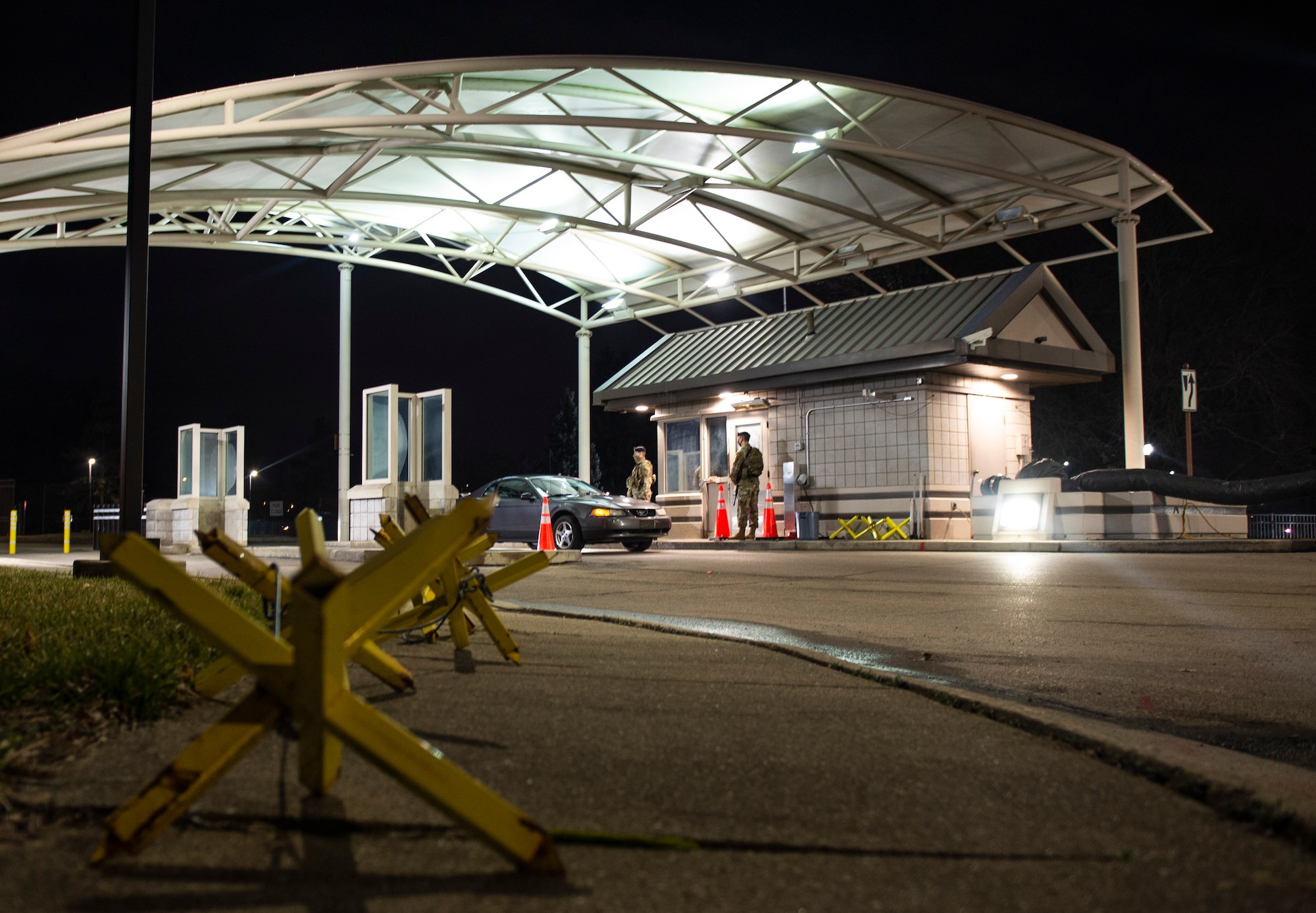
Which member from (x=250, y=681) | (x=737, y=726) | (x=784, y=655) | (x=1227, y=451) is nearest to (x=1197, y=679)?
(x=784, y=655)

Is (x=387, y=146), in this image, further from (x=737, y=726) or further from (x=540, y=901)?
(x=540, y=901)

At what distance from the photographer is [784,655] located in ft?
18.7

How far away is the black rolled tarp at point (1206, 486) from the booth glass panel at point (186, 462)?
20750 millimetres

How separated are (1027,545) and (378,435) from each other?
12.2 meters

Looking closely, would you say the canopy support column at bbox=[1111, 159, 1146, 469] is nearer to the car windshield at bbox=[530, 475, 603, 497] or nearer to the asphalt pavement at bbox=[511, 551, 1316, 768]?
the asphalt pavement at bbox=[511, 551, 1316, 768]

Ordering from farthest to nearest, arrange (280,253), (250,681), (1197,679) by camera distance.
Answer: (280,253) → (1197,679) → (250,681)

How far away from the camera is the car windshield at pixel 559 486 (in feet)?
68.1

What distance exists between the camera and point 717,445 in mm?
26969

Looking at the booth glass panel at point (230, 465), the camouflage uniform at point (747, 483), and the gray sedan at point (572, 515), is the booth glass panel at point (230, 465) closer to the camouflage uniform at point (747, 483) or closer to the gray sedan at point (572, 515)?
the gray sedan at point (572, 515)

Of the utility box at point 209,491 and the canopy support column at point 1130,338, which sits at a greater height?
the canopy support column at point 1130,338

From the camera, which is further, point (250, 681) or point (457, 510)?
point (250, 681)

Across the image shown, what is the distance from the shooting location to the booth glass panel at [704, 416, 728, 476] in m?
26.8

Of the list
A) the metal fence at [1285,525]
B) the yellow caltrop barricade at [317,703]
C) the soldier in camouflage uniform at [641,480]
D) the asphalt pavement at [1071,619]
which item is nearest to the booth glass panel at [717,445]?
the soldier in camouflage uniform at [641,480]

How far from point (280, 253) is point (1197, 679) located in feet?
80.8
